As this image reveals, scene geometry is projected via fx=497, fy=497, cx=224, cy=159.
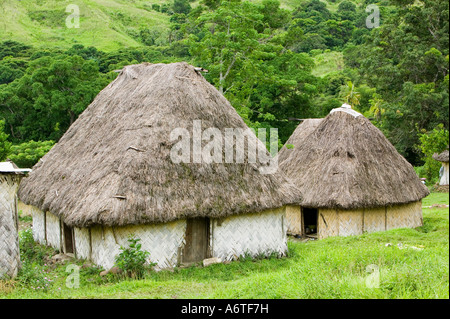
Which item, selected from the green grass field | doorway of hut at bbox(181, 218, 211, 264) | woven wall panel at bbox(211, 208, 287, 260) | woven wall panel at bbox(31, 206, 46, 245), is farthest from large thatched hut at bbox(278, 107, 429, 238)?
the green grass field

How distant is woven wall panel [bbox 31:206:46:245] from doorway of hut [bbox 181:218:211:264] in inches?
177

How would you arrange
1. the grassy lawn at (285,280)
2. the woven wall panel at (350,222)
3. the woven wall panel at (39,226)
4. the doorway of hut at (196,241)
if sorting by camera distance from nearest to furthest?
the grassy lawn at (285,280)
the doorway of hut at (196,241)
the woven wall panel at (39,226)
the woven wall panel at (350,222)

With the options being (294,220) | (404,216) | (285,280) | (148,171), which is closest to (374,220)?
(404,216)

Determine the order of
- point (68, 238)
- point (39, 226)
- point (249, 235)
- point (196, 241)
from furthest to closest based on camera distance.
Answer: point (39, 226)
point (68, 238)
point (249, 235)
point (196, 241)

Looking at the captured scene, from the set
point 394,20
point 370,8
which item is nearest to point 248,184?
point 394,20

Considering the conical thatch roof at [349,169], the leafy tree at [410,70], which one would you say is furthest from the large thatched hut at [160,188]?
the leafy tree at [410,70]

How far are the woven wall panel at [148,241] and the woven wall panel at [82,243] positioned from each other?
303mm

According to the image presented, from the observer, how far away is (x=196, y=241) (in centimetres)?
1045

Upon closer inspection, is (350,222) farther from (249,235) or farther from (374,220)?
(249,235)

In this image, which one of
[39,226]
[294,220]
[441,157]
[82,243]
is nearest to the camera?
[82,243]

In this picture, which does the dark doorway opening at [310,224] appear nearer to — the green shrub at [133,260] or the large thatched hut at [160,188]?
the large thatched hut at [160,188]

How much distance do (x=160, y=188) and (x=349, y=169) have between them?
7.27 metres

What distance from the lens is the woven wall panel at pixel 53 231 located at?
1180 cm

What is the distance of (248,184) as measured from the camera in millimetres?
10625
